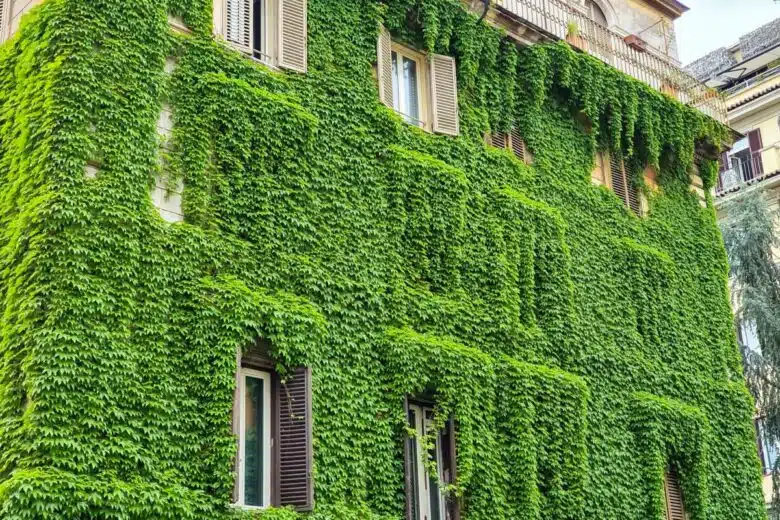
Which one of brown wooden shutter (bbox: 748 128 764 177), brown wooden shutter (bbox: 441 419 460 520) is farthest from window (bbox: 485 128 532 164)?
brown wooden shutter (bbox: 748 128 764 177)

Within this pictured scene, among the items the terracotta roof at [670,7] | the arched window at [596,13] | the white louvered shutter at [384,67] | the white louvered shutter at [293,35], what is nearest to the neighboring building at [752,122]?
the terracotta roof at [670,7]

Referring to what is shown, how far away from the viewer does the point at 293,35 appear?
16953 mm

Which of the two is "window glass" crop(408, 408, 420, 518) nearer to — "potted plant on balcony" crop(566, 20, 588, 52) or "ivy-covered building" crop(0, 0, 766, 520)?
"ivy-covered building" crop(0, 0, 766, 520)

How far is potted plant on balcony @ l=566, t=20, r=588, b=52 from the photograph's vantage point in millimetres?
22250

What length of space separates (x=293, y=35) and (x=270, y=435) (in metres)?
6.32

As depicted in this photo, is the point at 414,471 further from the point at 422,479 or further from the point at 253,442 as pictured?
the point at 253,442

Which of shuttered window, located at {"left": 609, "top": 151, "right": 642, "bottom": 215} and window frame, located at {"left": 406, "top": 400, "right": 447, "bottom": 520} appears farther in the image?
shuttered window, located at {"left": 609, "top": 151, "right": 642, "bottom": 215}

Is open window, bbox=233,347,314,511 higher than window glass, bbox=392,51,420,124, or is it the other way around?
window glass, bbox=392,51,420,124

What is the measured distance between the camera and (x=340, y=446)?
14.8 meters

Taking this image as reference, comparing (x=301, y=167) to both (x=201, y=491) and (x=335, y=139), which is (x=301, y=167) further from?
(x=201, y=491)

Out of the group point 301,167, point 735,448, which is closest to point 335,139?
point 301,167

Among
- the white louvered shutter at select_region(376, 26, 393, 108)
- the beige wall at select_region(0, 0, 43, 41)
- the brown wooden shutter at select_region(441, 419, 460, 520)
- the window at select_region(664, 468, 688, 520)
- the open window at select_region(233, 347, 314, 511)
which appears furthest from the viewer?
the window at select_region(664, 468, 688, 520)

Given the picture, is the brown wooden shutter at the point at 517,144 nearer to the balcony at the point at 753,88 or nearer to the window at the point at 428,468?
the window at the point at 428,468

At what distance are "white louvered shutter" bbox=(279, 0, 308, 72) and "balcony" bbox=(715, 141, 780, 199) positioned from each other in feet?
73.7
